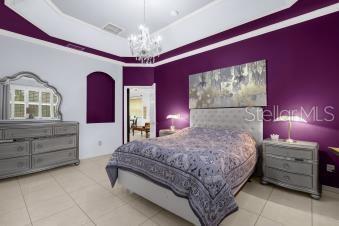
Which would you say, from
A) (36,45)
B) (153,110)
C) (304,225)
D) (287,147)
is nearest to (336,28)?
(287,147)

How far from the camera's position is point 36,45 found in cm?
384

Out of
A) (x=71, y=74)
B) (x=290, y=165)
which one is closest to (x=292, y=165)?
(x=290, y=165)

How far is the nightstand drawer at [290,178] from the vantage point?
2.53 meters

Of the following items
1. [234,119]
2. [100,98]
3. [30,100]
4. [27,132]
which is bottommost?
[27,132]

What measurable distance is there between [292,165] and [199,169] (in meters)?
1.86

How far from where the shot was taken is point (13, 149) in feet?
10.4

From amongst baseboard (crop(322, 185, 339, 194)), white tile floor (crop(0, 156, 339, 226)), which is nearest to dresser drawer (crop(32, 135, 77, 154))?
white tile floor (crop(0, 156, 339, 226))

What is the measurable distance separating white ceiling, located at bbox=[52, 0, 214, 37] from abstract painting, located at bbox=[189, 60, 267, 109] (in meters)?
1.50

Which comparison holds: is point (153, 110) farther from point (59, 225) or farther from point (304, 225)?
point (304, 225)

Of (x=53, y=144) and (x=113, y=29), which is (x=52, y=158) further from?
(x=113, y=29)

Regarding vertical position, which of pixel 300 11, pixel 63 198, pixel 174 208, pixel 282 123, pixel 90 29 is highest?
pixel 90 29

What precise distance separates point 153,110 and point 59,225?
13.3 ft

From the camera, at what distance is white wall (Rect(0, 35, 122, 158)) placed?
3.56 metres

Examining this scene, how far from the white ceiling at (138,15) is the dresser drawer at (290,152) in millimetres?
2364
